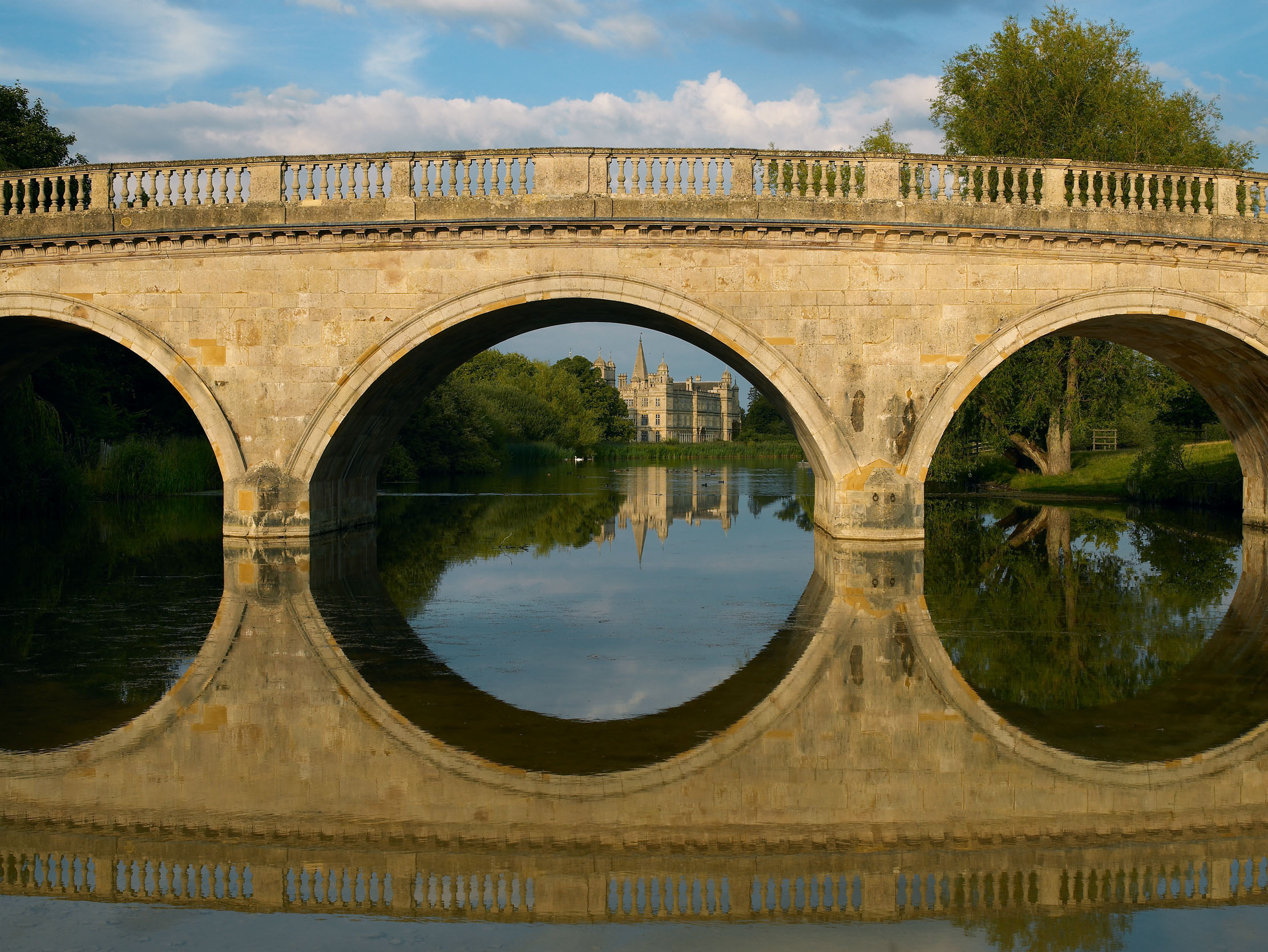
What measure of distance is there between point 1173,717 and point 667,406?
12851 centimetres

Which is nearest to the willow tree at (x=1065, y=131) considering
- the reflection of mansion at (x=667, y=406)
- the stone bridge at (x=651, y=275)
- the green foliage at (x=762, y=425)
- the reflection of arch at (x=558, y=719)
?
the stone bridge at (x=651, y=275)

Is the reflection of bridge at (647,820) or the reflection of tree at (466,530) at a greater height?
the reflection of tree at (466,530)

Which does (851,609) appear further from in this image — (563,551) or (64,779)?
(64,779)

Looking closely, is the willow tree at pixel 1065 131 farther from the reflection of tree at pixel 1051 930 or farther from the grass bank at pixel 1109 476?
the reflection of tree at pixel 1051 930

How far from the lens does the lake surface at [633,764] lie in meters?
3.66

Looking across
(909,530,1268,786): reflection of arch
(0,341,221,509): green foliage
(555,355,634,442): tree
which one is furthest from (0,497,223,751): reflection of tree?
(555,355,634,442): tree

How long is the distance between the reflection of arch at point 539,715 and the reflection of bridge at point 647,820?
0.39 ft

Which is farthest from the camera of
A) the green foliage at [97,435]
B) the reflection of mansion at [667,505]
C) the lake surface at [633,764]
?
the green foliage at [97,435]

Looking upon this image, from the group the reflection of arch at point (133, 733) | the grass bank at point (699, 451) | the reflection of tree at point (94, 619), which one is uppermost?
the grass bank at point (699, 451)

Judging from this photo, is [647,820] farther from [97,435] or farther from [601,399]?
[601,399]

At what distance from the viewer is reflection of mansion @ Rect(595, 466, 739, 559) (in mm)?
17594

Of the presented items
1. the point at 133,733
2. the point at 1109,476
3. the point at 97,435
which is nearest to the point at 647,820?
the point at 133,733

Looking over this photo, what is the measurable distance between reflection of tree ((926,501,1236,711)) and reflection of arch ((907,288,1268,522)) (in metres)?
1.93

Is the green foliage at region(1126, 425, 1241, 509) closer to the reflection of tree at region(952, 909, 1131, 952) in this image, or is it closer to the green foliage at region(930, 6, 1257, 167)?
the green foliage at region(930, 6, 1257, 167)
